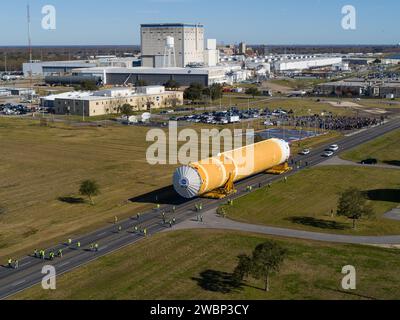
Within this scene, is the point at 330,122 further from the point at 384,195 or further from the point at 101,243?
the point at 101,243

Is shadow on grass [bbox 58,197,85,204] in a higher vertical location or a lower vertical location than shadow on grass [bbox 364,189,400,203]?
higher

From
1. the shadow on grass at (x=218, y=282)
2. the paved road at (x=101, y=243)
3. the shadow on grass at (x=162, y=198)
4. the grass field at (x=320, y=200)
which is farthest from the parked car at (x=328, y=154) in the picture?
the shadow on grass at (x=218, y=282)

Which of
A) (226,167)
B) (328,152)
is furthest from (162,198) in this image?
(328,152)

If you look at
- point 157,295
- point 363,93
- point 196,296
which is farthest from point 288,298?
point 363,93

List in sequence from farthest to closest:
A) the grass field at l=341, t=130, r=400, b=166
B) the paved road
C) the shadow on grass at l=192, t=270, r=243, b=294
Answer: the grass field at l=341, t=130, r=400, b=166 → the paved road → the shadow on grass at l=192, t=270, r=243, b=294

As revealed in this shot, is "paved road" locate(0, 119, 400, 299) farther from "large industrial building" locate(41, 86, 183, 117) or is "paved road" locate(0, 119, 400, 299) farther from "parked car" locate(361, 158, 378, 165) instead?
"large industrial building" locate(41, 86, 183, 117)

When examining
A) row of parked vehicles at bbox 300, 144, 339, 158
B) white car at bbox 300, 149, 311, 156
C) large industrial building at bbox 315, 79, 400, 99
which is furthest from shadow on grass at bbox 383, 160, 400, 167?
large industrial building at bbox 315, 79, 400, 99
